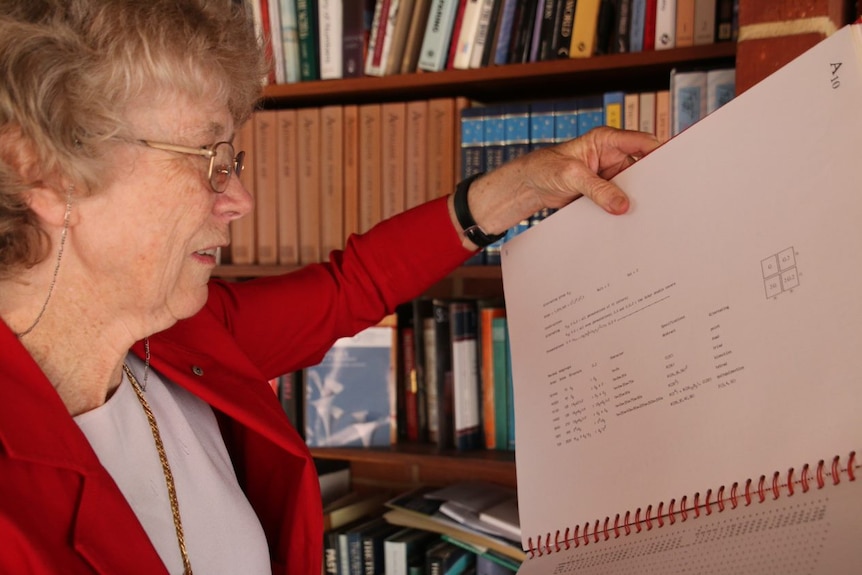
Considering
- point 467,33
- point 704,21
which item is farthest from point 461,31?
point 704,21

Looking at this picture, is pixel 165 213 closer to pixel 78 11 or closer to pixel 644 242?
pixel 78 11

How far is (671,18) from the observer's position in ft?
4.76

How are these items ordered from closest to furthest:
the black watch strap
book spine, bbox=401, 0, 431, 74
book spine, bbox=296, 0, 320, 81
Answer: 1. the black watch strap
2. book spine, bbox=401, 0, 431, 74
3. book spine, bbox=296, 0, 320, 81

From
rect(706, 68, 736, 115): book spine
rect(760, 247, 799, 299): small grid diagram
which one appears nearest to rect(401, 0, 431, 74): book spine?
rect(706, 68, 736, 115): book spine

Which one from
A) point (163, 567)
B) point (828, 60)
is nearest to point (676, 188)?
point (828, 60)

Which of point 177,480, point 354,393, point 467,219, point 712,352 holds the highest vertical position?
point 467,219

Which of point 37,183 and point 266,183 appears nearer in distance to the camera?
point 37,183

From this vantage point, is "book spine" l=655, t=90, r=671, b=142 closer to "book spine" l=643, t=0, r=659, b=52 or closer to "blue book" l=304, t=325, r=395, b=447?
"book spine" l=643, t=0, r=659, b=52

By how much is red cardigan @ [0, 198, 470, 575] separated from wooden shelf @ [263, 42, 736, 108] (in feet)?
Answer: 1.74

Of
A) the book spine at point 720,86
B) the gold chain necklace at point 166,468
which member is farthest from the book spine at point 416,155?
the gold chain necklace at point 166,468

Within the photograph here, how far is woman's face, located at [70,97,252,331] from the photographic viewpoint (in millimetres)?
826

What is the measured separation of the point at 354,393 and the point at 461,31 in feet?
2.50

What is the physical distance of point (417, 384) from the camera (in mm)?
1734

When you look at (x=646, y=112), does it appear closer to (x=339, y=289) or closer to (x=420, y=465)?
(x=339, y=289)
